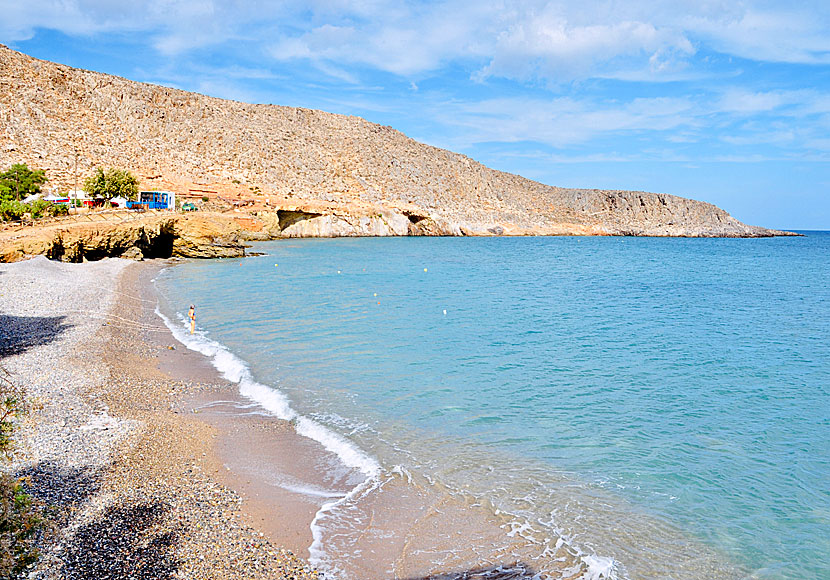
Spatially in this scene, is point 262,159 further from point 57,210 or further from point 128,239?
point 128,239

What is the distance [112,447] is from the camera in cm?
760

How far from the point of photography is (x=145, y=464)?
7230 mm

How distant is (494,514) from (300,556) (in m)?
2.33

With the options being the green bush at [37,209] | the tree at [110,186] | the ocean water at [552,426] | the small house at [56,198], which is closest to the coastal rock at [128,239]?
the green bush at [37,209]

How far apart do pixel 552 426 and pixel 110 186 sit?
163ft

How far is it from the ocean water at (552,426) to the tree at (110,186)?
31552mm

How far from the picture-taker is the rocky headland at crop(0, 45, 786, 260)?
A: 6756 cm

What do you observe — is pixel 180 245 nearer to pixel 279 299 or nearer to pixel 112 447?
pixel 279 299

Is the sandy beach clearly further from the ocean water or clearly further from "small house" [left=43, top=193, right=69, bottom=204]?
"small house" [left=43, top=193, right=69, bottom=204]

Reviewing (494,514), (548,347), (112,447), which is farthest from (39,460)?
(548,347)

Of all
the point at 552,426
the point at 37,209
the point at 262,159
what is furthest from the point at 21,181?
the point at 552,426

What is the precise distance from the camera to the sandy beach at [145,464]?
5.34 metres

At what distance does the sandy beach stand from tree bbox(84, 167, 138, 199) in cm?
3916

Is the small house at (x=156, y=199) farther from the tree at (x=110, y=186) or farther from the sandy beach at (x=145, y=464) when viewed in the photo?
the sandy beach at (x=145, y=464)
